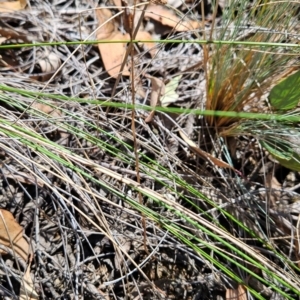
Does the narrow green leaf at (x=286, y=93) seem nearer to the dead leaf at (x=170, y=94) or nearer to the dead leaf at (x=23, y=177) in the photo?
the dead leaf at (x=170, y=94)

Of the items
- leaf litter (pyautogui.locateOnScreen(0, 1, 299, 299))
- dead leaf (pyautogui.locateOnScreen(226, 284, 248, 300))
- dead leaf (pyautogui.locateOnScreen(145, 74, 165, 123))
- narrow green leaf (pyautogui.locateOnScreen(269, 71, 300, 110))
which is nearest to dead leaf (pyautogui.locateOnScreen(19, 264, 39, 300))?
leaf litter (pyautogui.locateOnScreen(0, 1, 299, 299))

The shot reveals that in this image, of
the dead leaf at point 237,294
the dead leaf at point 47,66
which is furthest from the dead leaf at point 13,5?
the dead leaf at point 237,294

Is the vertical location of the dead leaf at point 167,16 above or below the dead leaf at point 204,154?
above

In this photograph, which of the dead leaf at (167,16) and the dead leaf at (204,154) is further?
the dead leaf at (167,16)

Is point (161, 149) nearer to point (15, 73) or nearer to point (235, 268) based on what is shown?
point (235, 268)

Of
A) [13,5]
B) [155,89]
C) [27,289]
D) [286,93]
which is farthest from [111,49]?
[27,289]

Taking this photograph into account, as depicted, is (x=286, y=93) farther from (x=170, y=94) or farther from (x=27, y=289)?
(x=27, y=289)

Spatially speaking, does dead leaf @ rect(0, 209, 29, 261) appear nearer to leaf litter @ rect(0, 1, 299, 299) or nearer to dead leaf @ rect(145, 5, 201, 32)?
leaf litter @ rect(0, 1, 299, 299)
